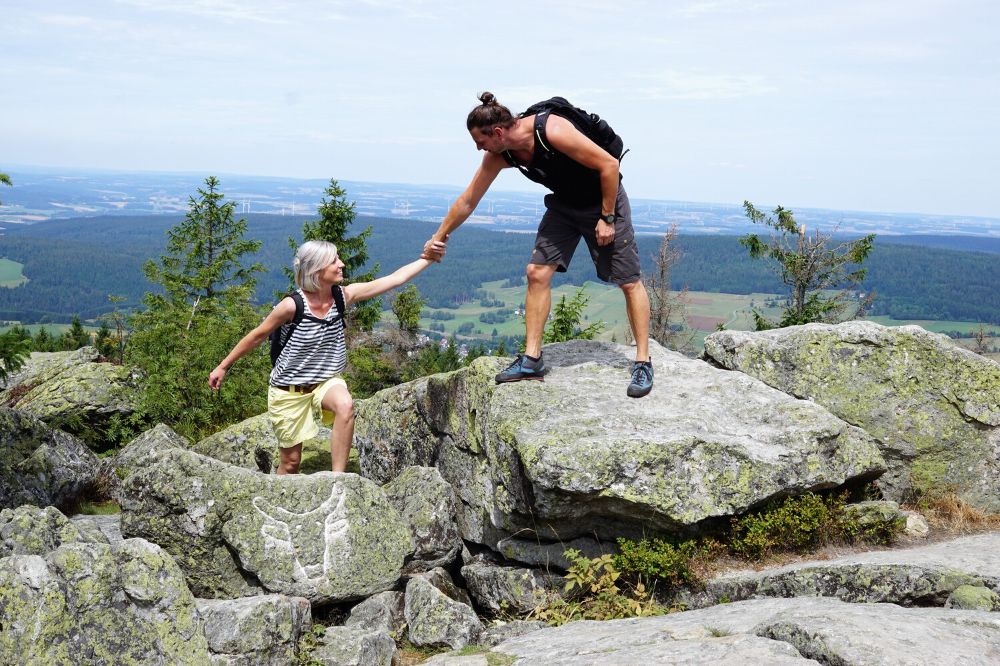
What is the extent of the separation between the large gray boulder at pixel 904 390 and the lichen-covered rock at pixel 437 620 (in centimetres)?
561

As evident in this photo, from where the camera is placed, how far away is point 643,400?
995cm

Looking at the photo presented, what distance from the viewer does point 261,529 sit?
27.7 ft

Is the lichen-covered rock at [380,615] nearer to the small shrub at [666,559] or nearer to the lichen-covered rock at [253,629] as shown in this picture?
the lichen-covered rock at [253,629]

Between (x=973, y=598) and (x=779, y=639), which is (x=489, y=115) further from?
(x=973, y=598)

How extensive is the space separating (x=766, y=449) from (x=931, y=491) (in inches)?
120

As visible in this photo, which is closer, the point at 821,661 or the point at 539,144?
the point at 821,661

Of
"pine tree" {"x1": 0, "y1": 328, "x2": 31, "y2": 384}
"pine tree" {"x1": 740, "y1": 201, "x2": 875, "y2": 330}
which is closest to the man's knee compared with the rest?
"pine tree" {"x1": 0, "y1": 328, "x2": 31, "y2": 384}

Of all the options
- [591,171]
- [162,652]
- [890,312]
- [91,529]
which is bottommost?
[890,312]

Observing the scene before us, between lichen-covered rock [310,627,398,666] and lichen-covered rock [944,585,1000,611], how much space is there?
210 inches

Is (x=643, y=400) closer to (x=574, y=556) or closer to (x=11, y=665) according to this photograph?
(x=574, y=556)

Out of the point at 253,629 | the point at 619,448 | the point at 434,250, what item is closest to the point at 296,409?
the point at 434,250

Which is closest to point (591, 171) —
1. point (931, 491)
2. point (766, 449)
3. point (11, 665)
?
point (766, 449)

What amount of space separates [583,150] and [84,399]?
52.8 feet

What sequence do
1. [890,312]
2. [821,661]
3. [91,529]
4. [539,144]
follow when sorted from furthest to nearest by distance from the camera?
[890,312] → [539,144] → [91,529] → [821,661]
